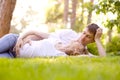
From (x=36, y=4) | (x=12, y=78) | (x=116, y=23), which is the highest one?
(x=12, y=78)

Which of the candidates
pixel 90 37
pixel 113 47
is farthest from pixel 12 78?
pixel 113 47

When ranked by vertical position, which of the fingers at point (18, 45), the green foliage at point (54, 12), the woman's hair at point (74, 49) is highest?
the fingers at point (18, 45)

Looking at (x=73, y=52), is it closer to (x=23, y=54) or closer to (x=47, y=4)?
(x=23, y=54)

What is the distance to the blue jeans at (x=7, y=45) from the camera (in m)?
4.55

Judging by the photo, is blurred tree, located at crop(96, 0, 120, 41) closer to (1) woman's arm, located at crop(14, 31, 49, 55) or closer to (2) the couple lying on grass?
(2) the couple lying on grass

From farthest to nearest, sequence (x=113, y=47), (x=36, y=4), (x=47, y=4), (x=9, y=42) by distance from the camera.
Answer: (x=36, y=4)
(x=47, y=4)
(x=113, y=47)
(x=9, y=42)

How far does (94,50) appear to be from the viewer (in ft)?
32.7

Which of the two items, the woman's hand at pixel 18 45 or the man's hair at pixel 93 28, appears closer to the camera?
the woman's hand at pixel 18 45

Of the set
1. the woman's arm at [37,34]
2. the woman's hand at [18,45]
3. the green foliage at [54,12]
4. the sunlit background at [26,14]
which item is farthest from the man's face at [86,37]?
the sunlit background at [26,14]

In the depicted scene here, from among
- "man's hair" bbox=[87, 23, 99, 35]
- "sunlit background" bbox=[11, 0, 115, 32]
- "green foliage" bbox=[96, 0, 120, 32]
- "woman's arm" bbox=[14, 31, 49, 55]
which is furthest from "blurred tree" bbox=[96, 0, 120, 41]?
"sunlit background" bbox=[11, 0, 115, 32]

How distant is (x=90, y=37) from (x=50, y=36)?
Answer: 0.55 m

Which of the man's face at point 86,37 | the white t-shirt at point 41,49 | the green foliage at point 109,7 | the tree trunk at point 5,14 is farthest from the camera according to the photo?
the tree trunk at point 5,14

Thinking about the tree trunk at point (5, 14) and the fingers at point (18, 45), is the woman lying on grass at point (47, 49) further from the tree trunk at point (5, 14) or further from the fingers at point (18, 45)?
the tree trunk at point (5, 14)

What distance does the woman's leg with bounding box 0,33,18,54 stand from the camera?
4.55 meters
